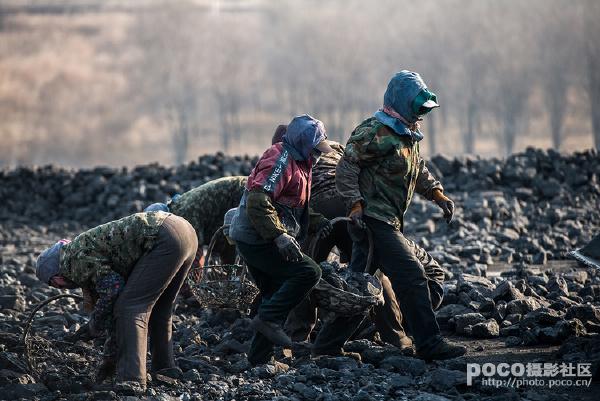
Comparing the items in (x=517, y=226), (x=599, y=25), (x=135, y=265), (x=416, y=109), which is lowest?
(x=517, y=226)

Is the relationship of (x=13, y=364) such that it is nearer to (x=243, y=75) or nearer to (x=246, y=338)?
(x=246, y=338)

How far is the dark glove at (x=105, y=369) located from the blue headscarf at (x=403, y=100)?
2.52 metres

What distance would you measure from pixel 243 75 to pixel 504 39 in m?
15.3

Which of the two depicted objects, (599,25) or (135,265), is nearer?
(135,265)

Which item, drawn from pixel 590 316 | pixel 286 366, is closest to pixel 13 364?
pixel 286 366

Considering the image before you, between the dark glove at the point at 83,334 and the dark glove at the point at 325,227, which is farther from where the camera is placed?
the dark glove at the point at 325,227

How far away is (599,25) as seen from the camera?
58312 millimetres

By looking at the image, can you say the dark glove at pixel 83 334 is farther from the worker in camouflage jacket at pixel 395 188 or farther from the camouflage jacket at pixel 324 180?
the camouflage jacket at pixel 324 180

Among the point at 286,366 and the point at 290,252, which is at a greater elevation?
the point at 290,252

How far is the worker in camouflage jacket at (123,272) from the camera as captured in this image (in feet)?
22.3

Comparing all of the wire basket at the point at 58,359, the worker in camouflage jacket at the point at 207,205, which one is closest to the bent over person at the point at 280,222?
the wire basket at the point at 58,359

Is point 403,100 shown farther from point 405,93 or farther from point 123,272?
point 123,272

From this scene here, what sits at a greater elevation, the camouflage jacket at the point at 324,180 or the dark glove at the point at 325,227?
the camouflage jacket at the point at 324,180

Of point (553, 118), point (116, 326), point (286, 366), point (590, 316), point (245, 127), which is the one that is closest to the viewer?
point (116, 326)
